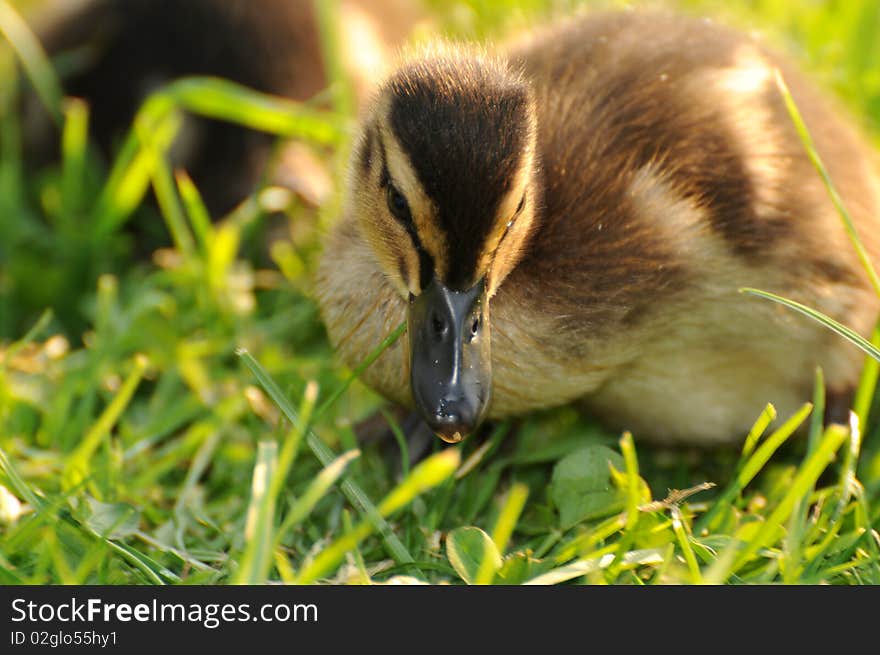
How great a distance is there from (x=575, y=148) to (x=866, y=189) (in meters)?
0.48

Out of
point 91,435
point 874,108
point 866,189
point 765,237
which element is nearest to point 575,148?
point 765,237

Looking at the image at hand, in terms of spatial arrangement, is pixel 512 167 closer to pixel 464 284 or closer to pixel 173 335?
pixel 464 284

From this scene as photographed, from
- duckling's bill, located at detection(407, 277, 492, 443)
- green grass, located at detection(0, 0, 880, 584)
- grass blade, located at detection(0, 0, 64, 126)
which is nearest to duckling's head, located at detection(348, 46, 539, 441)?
duckling's bill, located at detection(407, 277, 492, 443)

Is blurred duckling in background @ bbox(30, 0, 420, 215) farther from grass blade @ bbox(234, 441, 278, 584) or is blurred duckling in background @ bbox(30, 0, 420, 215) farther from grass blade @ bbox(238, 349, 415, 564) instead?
grass blade @ bbox(234, 441, 278, 584)

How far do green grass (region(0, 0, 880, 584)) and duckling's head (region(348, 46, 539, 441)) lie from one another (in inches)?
5.0

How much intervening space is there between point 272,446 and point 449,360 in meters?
0.27

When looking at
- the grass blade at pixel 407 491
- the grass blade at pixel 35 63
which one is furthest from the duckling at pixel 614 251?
the grass blade at pixel 35 63

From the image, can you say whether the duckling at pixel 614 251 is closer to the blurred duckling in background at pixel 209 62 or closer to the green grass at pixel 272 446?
the green grass at pixel 272 446

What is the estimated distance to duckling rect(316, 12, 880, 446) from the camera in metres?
1.39

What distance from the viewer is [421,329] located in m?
1.40

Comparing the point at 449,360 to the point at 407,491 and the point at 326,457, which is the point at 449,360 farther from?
the point at 407,491

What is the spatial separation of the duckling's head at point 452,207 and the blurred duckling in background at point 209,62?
97 cm

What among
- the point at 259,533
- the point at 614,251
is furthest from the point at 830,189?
the point at 259,533

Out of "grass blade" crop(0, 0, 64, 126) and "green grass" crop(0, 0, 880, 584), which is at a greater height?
"grass blade" crop(0, 0, 64, 126)
